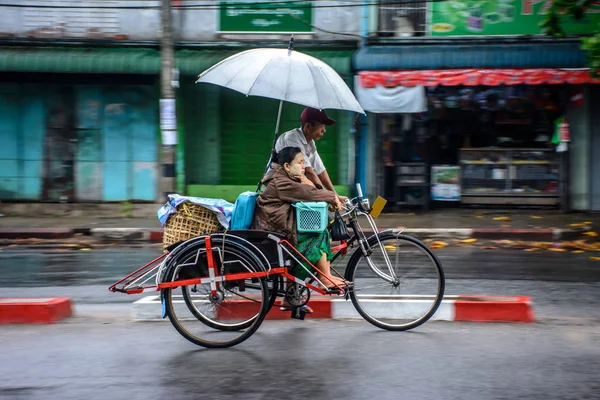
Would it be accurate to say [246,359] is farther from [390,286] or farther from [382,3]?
[382,3]

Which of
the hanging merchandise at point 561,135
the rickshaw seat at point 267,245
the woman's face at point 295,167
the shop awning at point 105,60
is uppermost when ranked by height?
the shop awning at point 105,60

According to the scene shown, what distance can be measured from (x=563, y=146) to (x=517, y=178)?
1.07 metres

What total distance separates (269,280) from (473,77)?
9.71 m

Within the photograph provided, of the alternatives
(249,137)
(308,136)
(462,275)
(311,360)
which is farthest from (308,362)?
(249,137)

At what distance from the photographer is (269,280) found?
518cm

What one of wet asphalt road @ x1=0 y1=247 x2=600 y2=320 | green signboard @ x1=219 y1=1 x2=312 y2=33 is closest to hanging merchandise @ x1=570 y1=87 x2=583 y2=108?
wet asphalt road @ x1=0 y1=247 x2=600 y2=320

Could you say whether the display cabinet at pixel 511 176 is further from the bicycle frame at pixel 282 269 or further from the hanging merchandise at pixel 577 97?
the bicycle frame at pixel 282 269

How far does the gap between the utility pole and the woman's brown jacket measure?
775 cm

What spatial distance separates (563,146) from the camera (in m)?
14.3

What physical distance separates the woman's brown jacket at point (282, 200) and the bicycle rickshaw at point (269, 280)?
0.09 m

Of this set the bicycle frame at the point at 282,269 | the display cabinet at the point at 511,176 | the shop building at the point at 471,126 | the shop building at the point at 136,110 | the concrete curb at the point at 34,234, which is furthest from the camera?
the shop building at the point at 136,110

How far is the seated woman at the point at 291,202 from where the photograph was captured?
5.18 meters

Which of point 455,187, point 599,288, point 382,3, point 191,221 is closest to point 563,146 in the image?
point 455,187

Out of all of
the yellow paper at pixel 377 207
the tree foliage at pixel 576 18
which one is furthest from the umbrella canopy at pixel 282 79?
the tree foliage at pixel 576 18
